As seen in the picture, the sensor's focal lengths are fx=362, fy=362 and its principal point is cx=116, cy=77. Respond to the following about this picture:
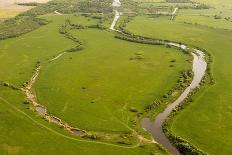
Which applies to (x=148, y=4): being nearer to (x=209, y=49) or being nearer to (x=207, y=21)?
(x=207, y=21)

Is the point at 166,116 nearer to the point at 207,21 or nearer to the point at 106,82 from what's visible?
the point at 106,82

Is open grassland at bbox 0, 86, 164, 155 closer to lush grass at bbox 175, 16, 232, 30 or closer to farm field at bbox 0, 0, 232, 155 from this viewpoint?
farm field at bbox 0, 0, 232, 155

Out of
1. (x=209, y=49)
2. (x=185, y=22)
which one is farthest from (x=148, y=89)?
(x=185, y=22)


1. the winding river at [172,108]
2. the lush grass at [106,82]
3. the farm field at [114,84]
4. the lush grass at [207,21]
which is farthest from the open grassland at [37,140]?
the lush grass at [207,21]

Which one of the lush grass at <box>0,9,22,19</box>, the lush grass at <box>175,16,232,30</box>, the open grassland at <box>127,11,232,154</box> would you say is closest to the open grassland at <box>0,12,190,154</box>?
the open grassland at <box>127,11,232,154</box>

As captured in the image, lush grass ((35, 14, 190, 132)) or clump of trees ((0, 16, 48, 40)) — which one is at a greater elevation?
clump of trees ((0, 16, 48, 40))

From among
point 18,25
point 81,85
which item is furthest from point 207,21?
point 81,85

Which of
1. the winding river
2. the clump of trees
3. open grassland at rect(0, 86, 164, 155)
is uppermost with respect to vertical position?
the clump of trees
